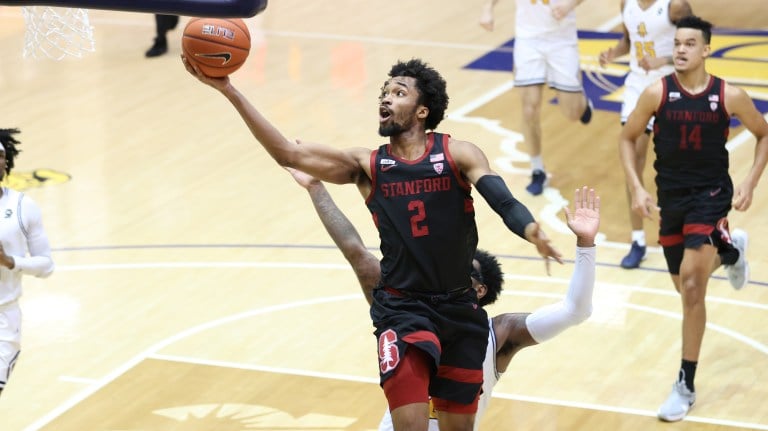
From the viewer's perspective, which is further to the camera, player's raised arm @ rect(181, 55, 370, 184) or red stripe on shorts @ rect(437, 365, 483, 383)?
red stripe on shorts @ rect(437, 365, 483, 383)

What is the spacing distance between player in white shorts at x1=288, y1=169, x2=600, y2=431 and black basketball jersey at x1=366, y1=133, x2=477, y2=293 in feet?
1.59

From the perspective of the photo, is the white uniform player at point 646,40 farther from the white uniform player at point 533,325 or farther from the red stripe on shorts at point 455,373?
the red stripe on shorts at point 455,373

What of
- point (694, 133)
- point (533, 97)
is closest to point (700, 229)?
point (694, 133)

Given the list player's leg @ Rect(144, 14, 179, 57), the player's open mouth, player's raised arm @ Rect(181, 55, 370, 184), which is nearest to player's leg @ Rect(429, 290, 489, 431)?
A: player's raised arm @ Rect(181, 55, 370, 184)

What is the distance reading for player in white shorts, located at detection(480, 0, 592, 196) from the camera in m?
12.1

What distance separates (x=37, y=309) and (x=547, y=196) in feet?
14.7

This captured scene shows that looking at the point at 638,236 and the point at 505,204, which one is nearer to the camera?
the point at 505,204

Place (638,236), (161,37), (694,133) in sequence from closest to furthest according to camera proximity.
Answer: (694,133), (638,236), (161,37)

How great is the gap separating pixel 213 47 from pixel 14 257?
196 centimetres

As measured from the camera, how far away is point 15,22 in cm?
→ 1831

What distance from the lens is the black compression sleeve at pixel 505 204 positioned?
19.2ft

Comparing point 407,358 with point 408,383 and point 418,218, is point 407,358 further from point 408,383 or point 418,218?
point 418,218

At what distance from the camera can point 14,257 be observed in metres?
7.25

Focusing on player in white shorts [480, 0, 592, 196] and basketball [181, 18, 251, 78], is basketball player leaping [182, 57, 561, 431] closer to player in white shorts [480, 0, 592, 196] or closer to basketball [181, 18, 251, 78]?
basketball [181, 18, 251, 78]
